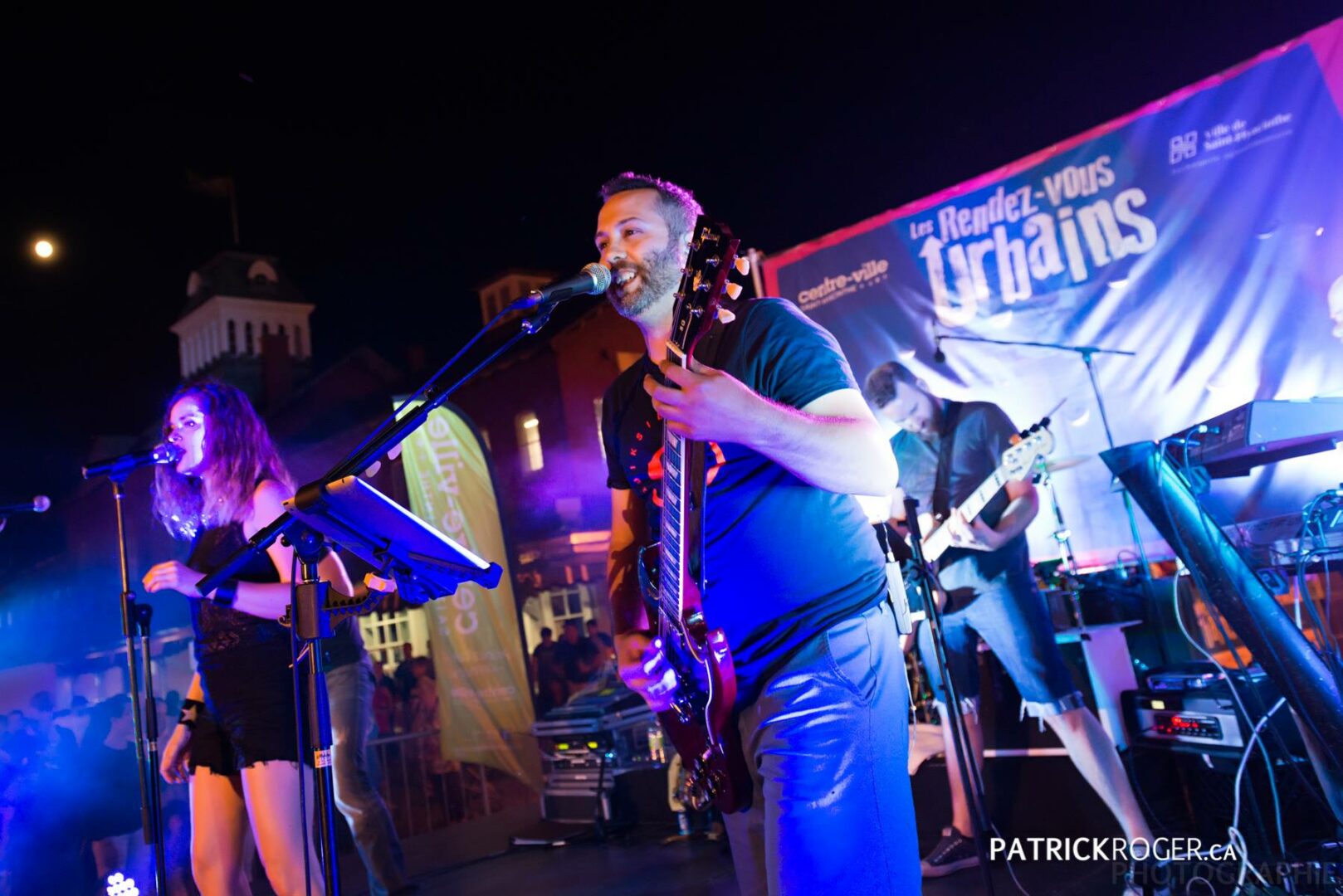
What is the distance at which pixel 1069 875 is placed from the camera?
401 centimetres

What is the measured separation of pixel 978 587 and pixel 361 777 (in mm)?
3532

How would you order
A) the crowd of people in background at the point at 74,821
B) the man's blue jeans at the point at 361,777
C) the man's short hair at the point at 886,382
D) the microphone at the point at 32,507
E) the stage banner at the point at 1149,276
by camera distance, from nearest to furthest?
the microphone at the point at 32,507 < the stage banner at the point at 1149,276 < the man's blue jeans at the point at 361,777 < the man's short hair at the point at 886,382 < the crowd of people in background at the point at 74,821

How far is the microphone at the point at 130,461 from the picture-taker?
318 centimetres

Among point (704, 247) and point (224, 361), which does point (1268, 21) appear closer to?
point (704, 247)

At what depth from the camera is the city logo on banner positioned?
4570mm

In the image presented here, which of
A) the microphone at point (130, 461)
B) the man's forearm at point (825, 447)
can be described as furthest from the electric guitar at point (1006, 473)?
the microphone at point (130, 461)

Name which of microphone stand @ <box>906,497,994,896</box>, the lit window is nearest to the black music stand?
microphone stand @ <box>906,497,994,896</box>

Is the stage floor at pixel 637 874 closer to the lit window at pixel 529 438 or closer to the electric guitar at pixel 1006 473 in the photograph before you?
the electric guitar at pixel 1006 473

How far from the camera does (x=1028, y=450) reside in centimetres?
466

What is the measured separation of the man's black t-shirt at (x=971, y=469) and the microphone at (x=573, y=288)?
2909mm

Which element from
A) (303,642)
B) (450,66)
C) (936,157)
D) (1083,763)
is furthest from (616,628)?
(450,66)

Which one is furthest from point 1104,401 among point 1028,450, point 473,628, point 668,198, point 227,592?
point 473,628

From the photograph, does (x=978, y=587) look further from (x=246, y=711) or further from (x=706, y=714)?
(x=246, y=711)

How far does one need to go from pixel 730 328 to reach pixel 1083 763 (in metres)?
3.15
